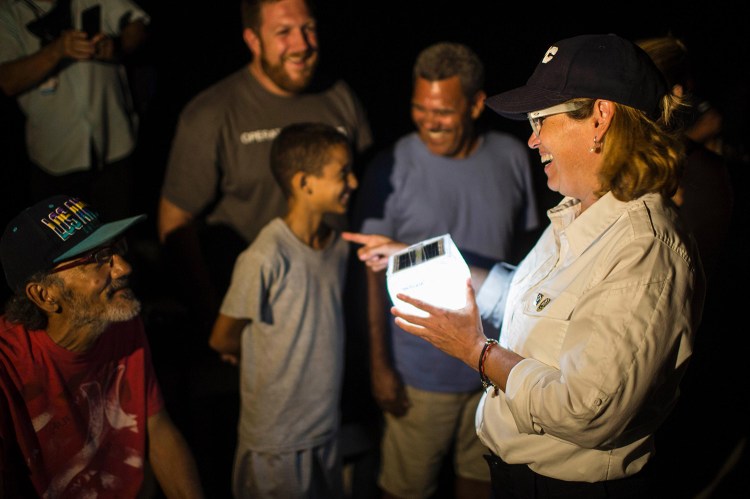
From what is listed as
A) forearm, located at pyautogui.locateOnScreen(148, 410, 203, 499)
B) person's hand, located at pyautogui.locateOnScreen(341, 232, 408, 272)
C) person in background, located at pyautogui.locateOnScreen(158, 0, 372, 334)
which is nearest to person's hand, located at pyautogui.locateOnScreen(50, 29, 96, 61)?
person in background, located at pyautogui.locateOnScreen(158, 0, 372, 334)

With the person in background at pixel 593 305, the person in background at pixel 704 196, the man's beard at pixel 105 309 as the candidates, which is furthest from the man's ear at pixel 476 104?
the man's beard at pixel 105 309

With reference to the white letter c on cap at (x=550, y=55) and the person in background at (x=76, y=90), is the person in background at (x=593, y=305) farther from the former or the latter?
the person in background at (x=76, y=90)

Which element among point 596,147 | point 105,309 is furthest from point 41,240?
point 596,147

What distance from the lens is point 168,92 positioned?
4.20 metres

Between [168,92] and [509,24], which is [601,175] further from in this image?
A: [509,24]

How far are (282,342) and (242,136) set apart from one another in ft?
3.89

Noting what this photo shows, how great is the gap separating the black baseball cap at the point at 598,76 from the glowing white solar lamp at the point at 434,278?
1.70ft

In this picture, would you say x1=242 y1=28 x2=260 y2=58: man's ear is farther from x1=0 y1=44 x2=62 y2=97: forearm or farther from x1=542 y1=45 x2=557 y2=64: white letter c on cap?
x1=542 y1=45 x2=557 y2=64: white letter c on cap

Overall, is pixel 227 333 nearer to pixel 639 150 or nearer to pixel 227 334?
pixel 227 334

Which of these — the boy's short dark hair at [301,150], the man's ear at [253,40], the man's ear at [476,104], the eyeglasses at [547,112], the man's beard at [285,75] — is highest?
the man's ear at [253,40]

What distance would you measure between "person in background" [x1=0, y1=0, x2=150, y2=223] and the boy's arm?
1.34 metres

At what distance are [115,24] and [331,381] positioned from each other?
93.7 inches

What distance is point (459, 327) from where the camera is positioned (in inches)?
75.2

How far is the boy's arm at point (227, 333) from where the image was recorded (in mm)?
2684
